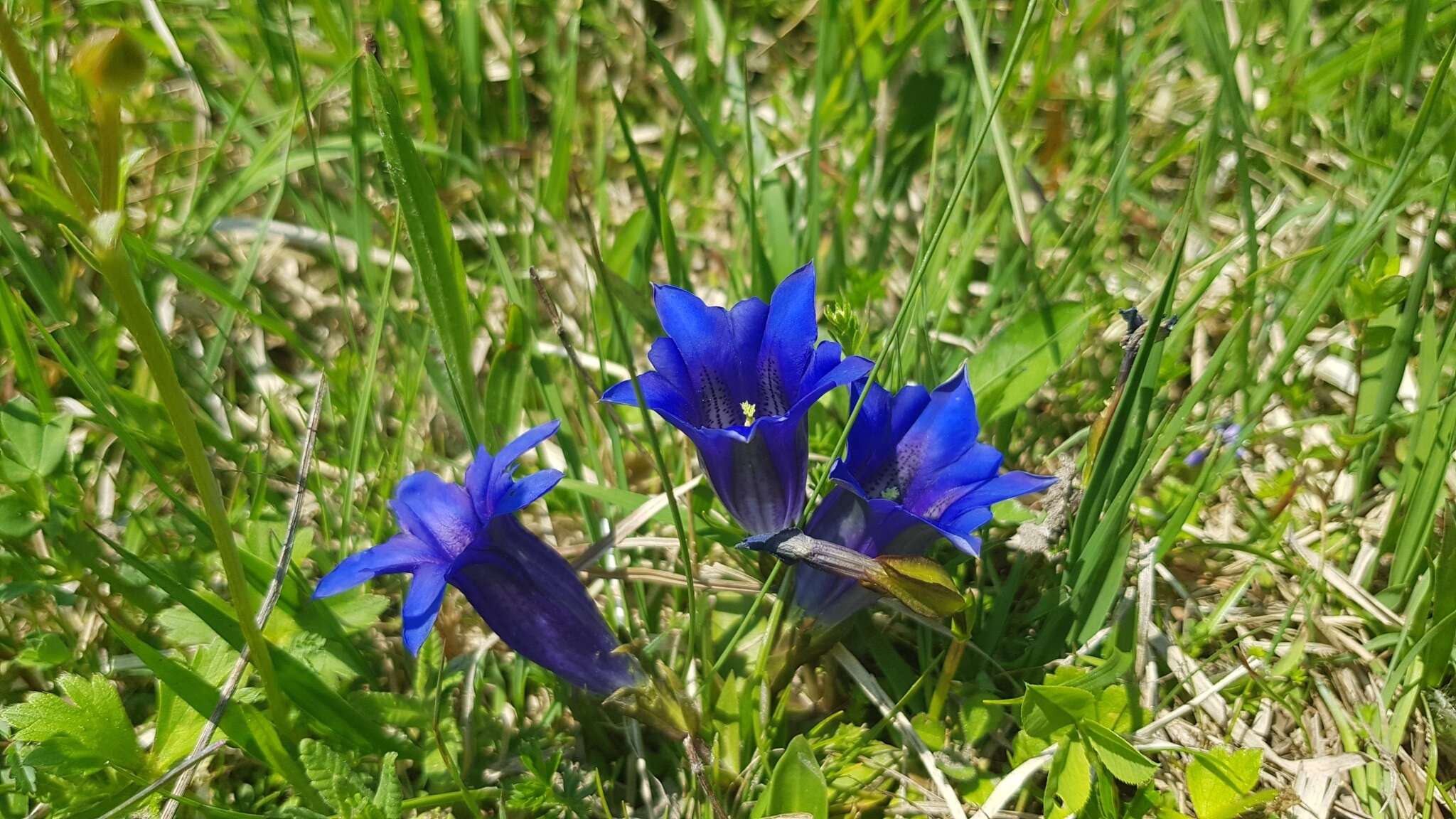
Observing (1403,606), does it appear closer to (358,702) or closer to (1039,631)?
(1039,631)

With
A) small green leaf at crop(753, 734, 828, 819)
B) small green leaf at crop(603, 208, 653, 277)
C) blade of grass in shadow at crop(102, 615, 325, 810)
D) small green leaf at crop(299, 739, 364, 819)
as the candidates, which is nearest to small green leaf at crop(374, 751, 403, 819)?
small green leaf at crop(299, 739, 364, 819)

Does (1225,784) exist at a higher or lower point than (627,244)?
lower

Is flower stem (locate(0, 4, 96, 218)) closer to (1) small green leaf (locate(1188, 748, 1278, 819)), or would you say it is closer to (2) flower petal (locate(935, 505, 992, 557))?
(2) flower petal (locate(935, 505, 992, 557))

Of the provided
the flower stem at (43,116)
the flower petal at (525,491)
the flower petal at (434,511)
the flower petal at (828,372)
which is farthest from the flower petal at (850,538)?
the flower stem at (43,116)

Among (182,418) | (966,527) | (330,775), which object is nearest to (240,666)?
(330,775)

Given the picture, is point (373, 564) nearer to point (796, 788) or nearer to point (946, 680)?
point (796, 788)

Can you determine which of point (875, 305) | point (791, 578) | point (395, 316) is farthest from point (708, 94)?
point (791, 578)
